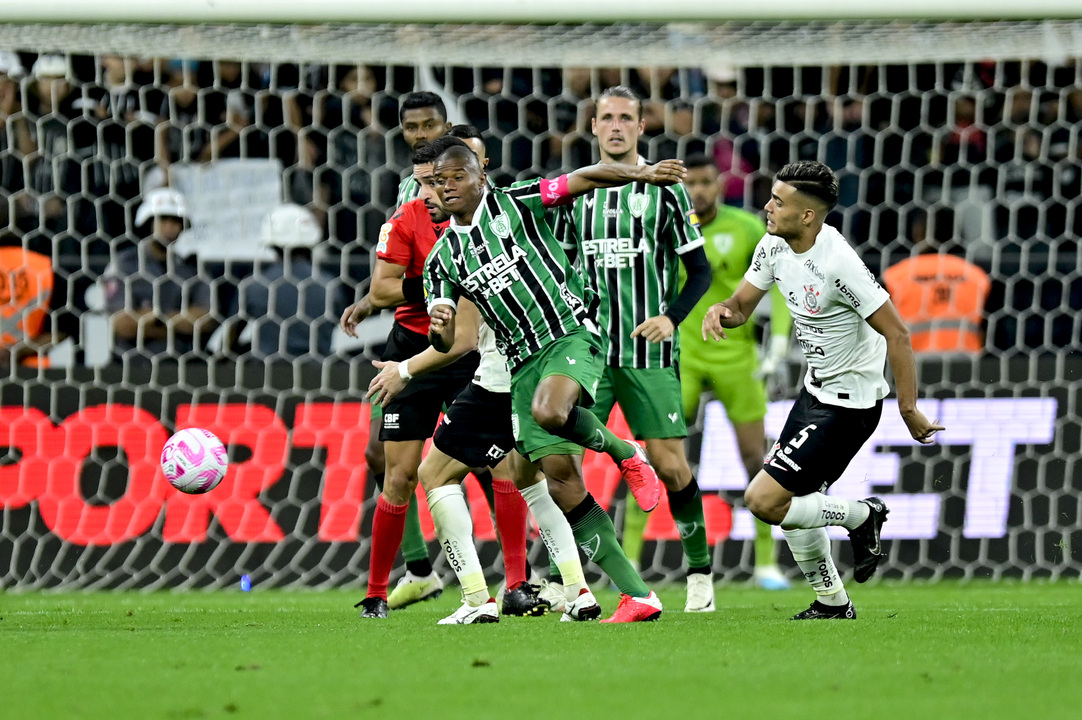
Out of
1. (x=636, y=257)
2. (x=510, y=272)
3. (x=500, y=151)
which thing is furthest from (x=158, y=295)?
Answer: (x=510, y=272)

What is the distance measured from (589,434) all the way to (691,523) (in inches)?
49.9

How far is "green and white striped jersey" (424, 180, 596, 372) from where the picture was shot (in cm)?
562

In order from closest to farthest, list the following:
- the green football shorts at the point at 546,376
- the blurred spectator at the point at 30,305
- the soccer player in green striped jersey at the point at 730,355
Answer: the green football shorts at the point at 546,376, the soccer player in green striped jersey at the point at 730,355, the blurred spectator at the point at 30,305

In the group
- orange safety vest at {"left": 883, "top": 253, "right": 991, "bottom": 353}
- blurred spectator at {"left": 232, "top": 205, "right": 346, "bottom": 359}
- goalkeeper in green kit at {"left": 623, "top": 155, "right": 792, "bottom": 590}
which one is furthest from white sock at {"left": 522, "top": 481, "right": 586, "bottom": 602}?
orange safety vest at {"left": 883, "top": 253, "right": 991, "bottom": 353}

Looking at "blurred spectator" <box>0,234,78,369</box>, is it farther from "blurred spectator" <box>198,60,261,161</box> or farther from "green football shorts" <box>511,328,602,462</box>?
"green football shorts" <box>511,328,602,462</box>

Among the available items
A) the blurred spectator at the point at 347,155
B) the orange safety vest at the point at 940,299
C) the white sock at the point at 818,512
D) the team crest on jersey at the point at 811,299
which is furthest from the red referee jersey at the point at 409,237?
the orange safety vest at the point at 940,299

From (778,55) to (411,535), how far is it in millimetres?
3475

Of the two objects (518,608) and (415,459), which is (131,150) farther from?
(518,608)

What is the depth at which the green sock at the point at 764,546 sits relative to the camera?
7.96 meters

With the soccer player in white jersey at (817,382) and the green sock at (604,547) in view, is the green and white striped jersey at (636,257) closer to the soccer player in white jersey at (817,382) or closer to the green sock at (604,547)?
the soccer player in white jersey at (817,382)

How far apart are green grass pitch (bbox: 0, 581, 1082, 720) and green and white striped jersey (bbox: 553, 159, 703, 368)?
1.22 meters

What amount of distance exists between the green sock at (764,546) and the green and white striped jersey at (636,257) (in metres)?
1.76

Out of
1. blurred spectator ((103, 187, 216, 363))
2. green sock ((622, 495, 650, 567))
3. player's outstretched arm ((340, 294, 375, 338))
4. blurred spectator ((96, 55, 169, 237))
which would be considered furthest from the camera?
blurred spectator ((96, 55, 169, 237))

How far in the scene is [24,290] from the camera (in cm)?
880
